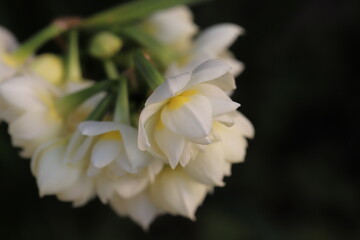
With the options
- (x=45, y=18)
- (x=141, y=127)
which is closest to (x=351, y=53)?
(x=45, y=18)

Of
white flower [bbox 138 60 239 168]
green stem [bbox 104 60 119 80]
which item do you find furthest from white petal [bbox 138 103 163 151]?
green stem [bbox 104 60 119 80]

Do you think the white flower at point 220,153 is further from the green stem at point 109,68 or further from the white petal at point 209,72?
the green stem at point 109,68

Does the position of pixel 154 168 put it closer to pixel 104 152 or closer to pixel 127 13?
pixel 104 152

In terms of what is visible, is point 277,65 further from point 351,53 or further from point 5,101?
point 5,101

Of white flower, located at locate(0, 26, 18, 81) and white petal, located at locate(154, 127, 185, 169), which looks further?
white flower, located at locate(0, 26, 18, 81)

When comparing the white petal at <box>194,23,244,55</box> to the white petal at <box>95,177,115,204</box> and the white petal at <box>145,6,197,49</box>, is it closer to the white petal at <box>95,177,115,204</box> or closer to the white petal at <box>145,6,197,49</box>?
the white petal at <box>145,6,197,49</box>

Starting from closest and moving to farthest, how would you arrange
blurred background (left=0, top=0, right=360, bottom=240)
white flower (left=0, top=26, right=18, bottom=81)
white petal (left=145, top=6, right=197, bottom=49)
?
white flower (left=0, top=26, right=18, bottom=81) → white petal (left=145, top=6, right=197, bottom=49) → blurred background (left=0, top=0, right=360, bottom=240)
